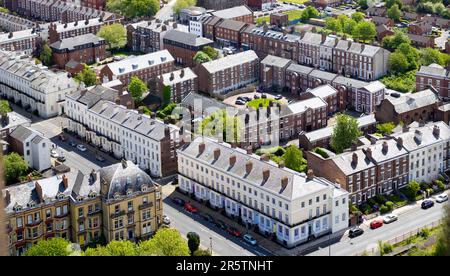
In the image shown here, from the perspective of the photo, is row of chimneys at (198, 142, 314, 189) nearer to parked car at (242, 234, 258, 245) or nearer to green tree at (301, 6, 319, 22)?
parked car at (242, 234, 258, 245)

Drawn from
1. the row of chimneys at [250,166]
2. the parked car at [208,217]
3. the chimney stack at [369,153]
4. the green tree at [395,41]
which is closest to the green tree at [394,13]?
the green tree at [395,41]

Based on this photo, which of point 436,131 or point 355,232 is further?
point 436,131

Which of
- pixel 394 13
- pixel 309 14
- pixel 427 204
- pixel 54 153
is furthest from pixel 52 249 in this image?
pixel 394 13

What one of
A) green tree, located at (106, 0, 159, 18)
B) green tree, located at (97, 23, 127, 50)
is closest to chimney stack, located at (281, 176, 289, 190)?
green tree, located at (97, 23, 127, 50)

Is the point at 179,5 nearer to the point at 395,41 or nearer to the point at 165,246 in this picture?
the point at 395,41
